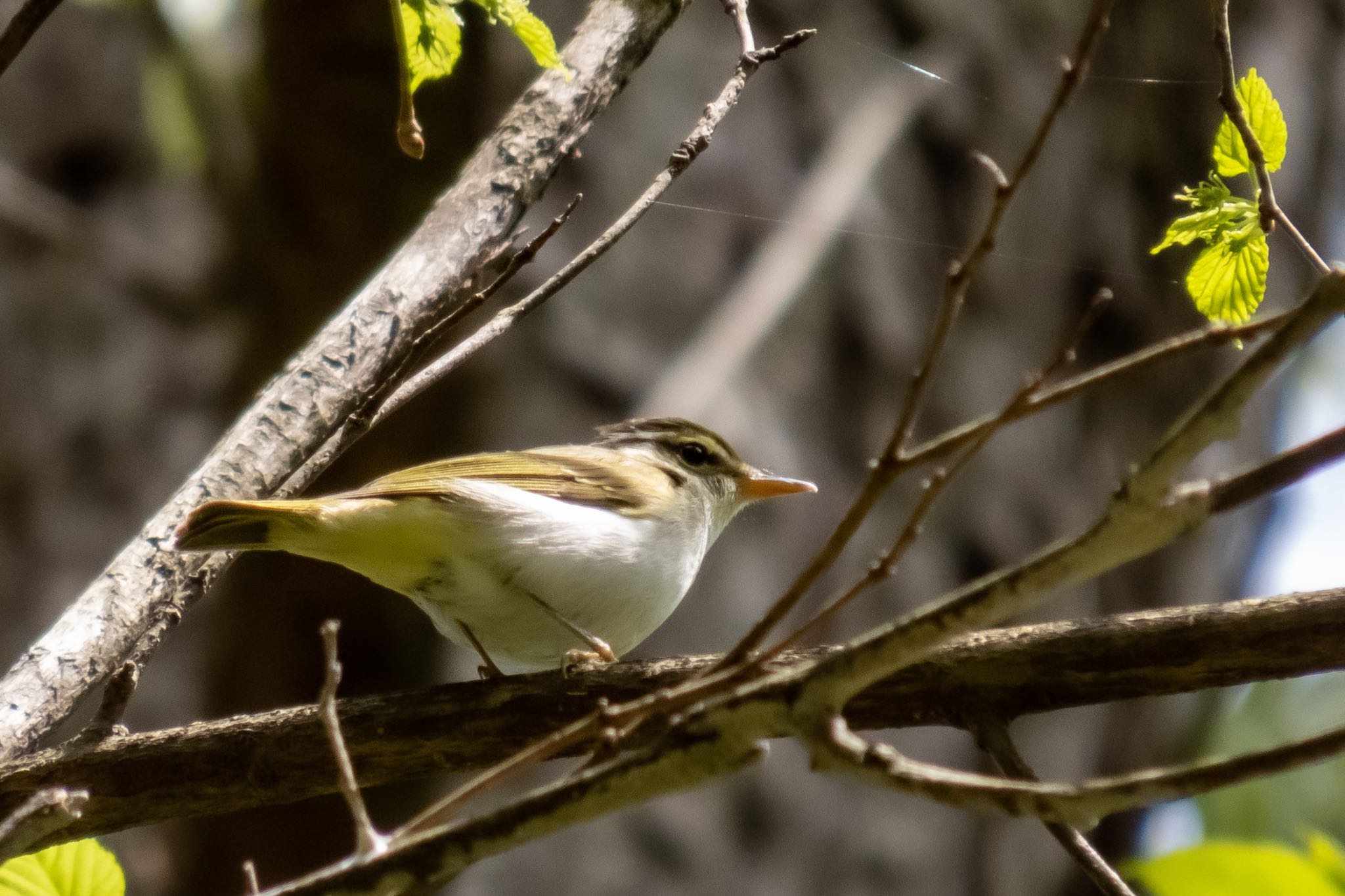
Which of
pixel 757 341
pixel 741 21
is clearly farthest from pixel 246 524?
pixel 757 341

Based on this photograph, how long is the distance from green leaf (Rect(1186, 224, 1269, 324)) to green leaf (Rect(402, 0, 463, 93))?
110 centimetres

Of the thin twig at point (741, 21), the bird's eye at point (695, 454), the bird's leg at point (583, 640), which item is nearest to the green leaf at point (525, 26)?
the thin twig at point (741, 21)

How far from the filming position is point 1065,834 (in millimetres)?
1466

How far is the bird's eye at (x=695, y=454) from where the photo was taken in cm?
343

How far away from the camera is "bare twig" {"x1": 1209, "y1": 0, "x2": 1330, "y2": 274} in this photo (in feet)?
5.19

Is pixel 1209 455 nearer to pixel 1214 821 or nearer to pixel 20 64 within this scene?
pixel 1214 821

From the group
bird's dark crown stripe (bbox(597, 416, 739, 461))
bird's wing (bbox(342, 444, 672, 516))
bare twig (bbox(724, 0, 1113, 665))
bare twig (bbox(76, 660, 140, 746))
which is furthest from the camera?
bird's dark crown stripe (bbox(597, 416, 739, 461))

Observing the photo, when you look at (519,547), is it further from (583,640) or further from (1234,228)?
(1234,228)

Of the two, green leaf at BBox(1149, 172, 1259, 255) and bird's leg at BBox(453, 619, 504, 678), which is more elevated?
green leaf at BBox(1149, 172, 1259, 255)

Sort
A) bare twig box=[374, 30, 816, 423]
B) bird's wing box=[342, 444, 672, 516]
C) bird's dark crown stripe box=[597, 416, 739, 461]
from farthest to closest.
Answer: bird's dark crown stripe box=[597, 416, 739, 461], bird's wing box=[342, 444, 672, 516], bare twig box=[374, 30, 816, 423]

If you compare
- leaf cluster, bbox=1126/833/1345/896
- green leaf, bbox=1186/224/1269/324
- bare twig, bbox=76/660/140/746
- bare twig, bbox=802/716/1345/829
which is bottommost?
leaf cluster, bbox=1126/833/1345/896

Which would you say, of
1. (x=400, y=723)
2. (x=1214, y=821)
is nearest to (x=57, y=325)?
(x=400, y=723)

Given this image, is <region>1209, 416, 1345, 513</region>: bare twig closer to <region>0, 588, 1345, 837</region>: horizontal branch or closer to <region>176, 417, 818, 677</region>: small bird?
<region>0, 588, 1345, 837</region>: horizontal branch

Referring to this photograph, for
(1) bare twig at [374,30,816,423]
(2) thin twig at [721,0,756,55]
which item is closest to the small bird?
(1) bare twig at [374,30,816,423]
